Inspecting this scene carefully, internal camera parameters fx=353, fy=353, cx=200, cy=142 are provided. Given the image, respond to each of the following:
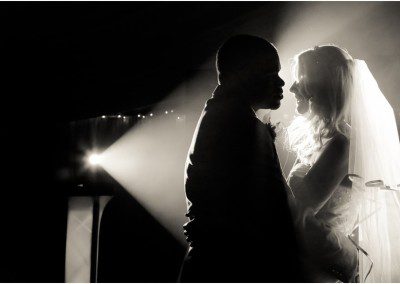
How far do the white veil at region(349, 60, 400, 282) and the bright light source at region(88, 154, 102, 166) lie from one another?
4.07 m

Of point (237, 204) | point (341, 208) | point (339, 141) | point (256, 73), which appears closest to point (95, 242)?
point (341, 208)

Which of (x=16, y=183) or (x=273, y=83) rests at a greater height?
(x=16, y=183)

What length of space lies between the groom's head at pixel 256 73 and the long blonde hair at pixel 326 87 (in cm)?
97

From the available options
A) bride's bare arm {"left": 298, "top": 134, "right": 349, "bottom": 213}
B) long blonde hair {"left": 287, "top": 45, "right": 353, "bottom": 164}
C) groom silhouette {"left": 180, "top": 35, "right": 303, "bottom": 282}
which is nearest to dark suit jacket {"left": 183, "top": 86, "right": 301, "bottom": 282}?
groom silhouette {"left": 180, "top": 35, "right": 303, "bottom": 282}

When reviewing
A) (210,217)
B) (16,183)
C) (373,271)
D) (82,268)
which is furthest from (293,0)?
(16,183)

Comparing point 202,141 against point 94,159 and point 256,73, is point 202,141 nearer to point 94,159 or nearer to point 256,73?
point 256,73

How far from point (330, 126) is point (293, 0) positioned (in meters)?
1.69

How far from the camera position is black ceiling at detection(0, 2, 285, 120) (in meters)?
3.35

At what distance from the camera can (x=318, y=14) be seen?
350 centimetres

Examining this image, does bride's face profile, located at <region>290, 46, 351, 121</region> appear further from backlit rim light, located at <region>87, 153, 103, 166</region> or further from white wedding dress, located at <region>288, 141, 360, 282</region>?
backlit rim light, located at <region>87, 153, 103, 166</region>

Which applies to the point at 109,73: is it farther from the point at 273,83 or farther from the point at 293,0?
the point at 273,83

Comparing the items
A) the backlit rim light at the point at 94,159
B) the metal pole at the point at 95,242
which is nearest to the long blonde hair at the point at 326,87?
the metal pole at the point at 95,242

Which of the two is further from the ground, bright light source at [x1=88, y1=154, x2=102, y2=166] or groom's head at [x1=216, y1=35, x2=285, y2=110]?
bright light source at [x1=88, y1=154, x2=102, y2=166]

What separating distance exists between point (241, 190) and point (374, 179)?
138cm
